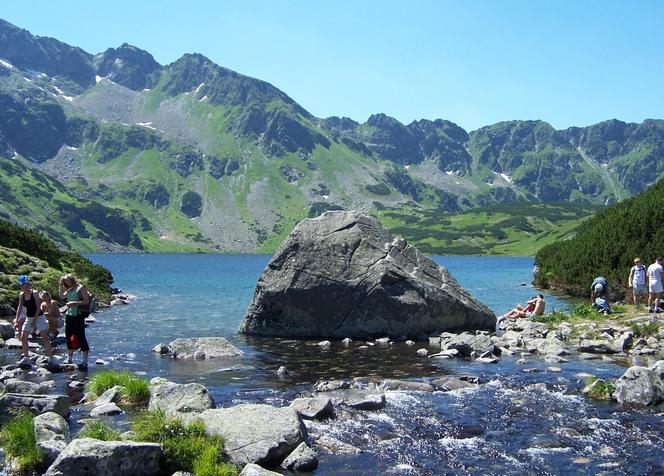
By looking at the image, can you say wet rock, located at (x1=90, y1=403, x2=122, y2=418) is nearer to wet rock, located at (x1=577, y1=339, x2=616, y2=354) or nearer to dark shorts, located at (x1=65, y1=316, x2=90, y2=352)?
dark shorts, located at (x1=65, y1=316, x2=90, y2=352)

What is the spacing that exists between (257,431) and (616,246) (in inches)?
1640

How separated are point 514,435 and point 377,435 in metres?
Answer: 3.48

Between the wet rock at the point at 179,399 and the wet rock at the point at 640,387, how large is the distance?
481 inches

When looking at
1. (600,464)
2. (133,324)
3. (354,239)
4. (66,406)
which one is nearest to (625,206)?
(354,239)

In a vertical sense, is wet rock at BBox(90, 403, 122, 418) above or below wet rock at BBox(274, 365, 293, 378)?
above

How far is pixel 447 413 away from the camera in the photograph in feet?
54.6

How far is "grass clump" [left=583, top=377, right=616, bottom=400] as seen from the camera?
17.8 metres

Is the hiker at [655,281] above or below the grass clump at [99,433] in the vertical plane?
above

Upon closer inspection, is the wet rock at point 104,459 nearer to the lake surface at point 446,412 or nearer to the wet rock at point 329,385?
the lake surface at point 446,412

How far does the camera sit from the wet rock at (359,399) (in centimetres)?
1688

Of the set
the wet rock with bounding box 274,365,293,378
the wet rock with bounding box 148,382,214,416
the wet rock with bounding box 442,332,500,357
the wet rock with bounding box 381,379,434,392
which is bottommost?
the wet rock with bounding box 274,365,293,378

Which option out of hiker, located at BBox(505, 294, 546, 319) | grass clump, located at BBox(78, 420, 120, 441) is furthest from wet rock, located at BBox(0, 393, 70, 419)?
hiker, located at BBox(505, 294, 546, 319)

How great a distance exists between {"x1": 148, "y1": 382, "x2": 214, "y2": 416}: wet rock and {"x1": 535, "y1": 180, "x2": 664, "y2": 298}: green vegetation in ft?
120

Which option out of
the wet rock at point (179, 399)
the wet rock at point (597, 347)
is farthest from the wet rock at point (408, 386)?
the wet rock at point (597, 347)
